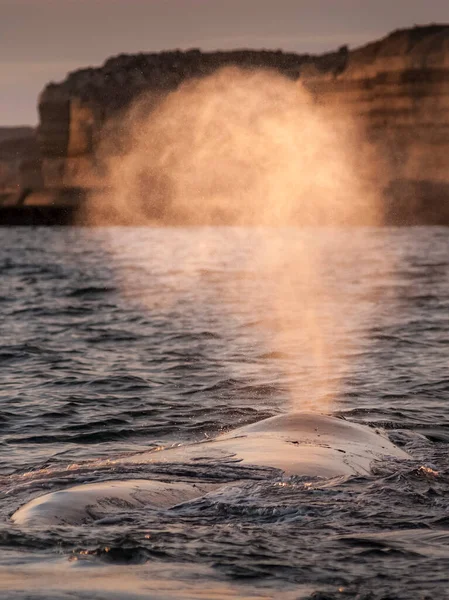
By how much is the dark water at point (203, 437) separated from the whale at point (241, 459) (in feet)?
0.73

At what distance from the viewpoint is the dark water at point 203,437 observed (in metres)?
9.03

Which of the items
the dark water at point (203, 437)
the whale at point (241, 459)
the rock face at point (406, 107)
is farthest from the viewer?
the rock face at point (406, 107)

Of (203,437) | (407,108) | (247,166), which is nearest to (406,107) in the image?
(407,108)

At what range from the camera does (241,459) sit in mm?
12500

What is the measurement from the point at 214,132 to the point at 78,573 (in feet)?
531

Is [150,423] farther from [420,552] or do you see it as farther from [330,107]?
[330,107]

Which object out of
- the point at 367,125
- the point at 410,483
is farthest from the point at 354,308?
the point at 367,125

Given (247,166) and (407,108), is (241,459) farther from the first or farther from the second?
(407,108)

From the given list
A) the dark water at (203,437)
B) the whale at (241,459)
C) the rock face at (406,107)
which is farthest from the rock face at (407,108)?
the whale at (241,459)

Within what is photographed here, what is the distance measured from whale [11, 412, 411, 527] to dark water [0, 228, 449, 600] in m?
0.22

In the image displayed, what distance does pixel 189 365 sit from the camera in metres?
23.0

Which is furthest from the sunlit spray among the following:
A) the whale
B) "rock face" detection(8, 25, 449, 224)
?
the whale

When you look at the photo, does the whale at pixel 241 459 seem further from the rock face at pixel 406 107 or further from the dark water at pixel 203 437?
the rock face at pixel 406 107

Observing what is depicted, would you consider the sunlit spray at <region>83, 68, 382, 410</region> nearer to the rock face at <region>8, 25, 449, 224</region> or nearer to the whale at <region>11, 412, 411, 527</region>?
the rock face at <region>8, 25, 449, 224</region>
